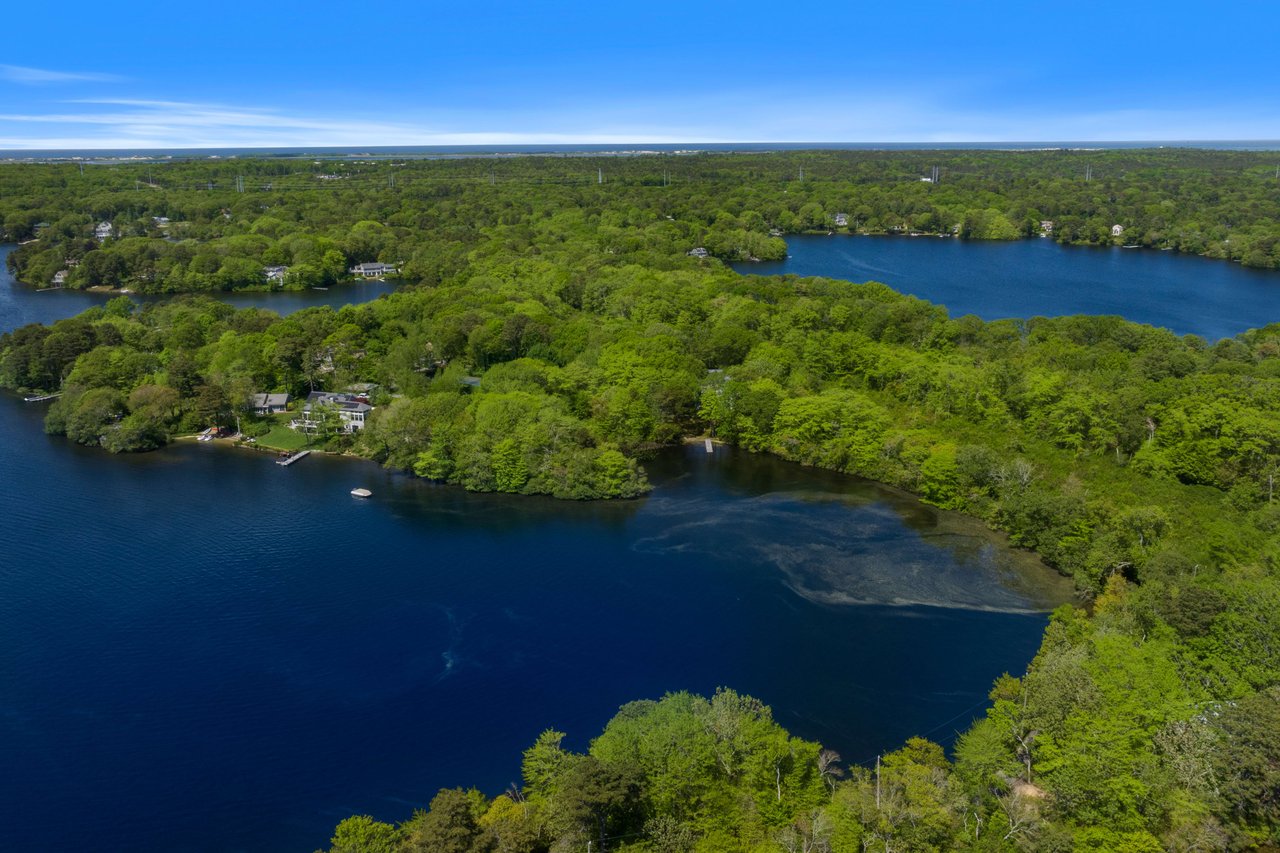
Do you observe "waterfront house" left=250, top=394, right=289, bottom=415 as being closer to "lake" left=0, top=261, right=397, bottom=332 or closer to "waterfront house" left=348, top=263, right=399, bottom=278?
"lake" left=0, top=261, right=397, bottom=332

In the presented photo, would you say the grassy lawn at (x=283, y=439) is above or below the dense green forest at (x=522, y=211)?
below

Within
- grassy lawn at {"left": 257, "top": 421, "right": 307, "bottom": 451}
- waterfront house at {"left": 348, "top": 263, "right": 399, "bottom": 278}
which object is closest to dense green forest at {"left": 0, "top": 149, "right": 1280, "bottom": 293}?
waterfront house at {"left": 348, "top": 263, "right": 399, "bottom": 278}

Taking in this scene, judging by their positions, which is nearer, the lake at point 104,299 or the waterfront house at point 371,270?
the lake at point 104,299

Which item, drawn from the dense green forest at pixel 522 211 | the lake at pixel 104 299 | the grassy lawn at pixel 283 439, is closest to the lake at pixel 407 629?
the grassy lawn at pixel 283 439

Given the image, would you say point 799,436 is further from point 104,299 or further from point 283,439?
point 104,299

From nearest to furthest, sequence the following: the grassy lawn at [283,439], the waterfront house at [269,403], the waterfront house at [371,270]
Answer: the grassy lawn at [283,439] → the waterfront house at [269,403] → the waterfront house at [371,270]

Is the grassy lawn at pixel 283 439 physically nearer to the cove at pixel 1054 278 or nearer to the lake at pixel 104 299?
the lake at pixel 104 299

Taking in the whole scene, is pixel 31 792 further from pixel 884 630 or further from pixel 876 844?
pixel 884 630

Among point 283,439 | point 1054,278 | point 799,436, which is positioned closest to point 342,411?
point 283,439

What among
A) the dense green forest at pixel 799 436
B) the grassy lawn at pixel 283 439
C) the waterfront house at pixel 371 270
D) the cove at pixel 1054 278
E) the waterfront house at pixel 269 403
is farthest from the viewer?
the waterfront house at pixel 371 270
